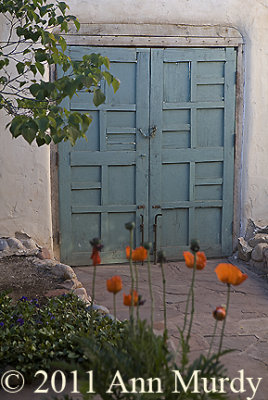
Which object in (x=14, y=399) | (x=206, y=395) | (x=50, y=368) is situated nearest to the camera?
(x=206, y=395)

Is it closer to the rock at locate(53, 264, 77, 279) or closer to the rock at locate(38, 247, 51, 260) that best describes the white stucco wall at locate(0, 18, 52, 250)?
the rock at locate(38, 247, 51, 260)

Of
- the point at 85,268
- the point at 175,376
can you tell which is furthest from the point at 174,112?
the point at 175,376

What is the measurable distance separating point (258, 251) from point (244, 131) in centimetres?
133

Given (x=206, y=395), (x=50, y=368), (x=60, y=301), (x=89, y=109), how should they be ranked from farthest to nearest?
1. (x=89, y=109)
2. (x=60, y=301)
3. (x=50, y=368)
4. (x=206, y=395)

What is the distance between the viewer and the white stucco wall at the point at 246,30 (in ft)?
20.3

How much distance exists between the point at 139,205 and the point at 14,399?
11.0ft

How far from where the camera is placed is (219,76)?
649 centimetres

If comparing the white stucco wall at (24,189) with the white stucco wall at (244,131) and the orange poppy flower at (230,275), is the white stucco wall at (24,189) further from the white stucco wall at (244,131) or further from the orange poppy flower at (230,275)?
the orange poppy flower at (230,275)

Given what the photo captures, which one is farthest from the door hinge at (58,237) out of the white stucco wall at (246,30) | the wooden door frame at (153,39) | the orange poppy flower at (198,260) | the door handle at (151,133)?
the orange poppy flower at (198,260)

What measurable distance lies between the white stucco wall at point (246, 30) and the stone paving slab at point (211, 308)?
36.3 inches

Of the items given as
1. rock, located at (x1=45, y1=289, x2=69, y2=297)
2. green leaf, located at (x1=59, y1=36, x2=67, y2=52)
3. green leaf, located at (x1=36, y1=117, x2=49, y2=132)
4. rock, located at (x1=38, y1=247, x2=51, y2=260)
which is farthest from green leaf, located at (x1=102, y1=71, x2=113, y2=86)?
rock, located at (x1=38, y1=247, x2=51, y2=260)

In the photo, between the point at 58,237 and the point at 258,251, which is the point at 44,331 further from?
the point at 258,251

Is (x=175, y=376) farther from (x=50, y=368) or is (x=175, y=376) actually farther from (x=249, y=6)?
(x=249, y=6)

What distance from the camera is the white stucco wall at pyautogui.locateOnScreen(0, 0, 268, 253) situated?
6.12 meters
